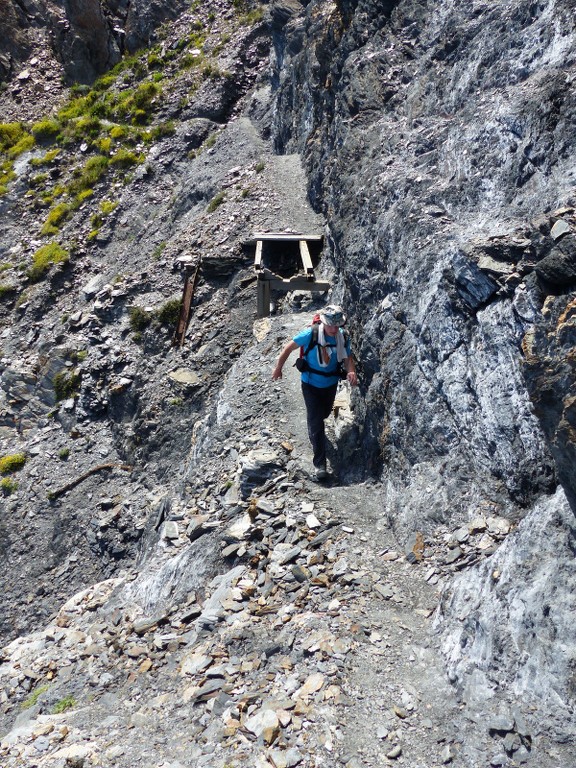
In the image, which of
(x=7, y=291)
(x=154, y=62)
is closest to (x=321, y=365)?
(x=7, y=291)

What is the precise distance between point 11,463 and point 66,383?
9.48 feet

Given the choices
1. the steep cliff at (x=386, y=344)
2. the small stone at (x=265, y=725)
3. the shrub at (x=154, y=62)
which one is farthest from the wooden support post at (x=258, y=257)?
the shrub at (x=154, y=62)

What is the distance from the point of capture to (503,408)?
7609 millimetres

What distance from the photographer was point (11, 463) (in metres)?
19.8

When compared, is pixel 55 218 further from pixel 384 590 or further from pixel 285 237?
pixel 384 590

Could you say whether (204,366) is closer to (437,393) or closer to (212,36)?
(437,393)

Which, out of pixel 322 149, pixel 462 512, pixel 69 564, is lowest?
pixel 69 564

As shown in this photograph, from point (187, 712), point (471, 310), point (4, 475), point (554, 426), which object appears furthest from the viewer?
point (4, 475)

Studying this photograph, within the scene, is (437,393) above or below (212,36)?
below

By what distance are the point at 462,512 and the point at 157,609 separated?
16.2 feet

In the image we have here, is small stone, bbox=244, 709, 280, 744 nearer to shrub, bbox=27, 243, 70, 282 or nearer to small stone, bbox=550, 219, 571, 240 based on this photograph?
small stone, bbox=550, 219, 571, 240

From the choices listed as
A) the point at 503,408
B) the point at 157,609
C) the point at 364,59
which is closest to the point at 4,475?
the point at 157,609

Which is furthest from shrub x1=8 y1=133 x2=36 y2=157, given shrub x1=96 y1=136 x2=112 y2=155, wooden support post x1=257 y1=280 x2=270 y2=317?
wooden support post x1=257 y1=280 x2=270 y2=317

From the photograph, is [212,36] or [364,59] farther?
[212,36]
